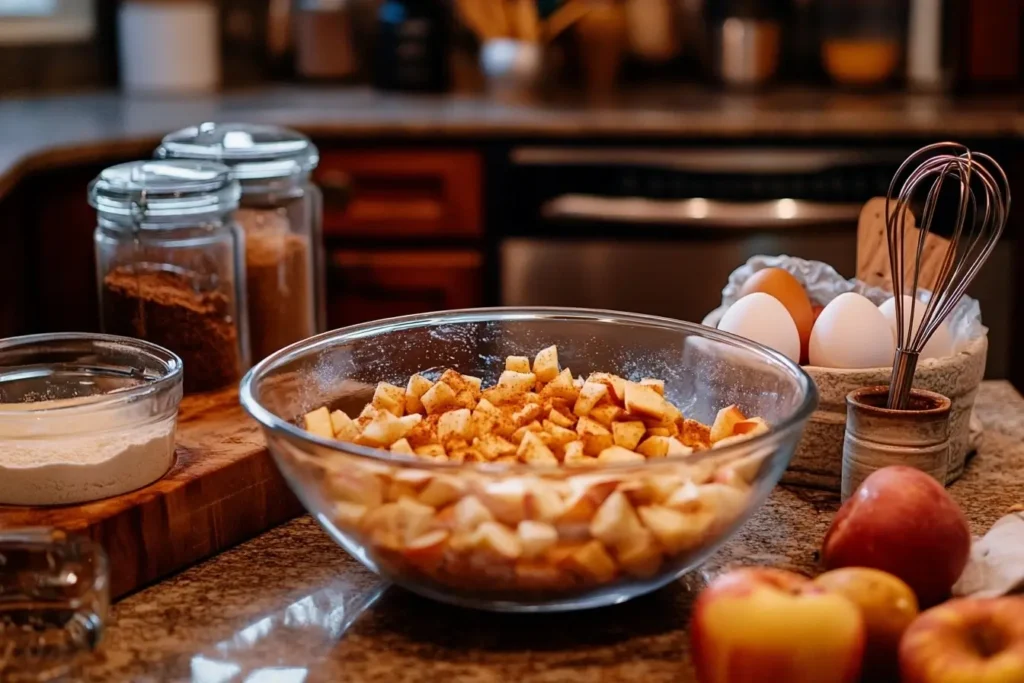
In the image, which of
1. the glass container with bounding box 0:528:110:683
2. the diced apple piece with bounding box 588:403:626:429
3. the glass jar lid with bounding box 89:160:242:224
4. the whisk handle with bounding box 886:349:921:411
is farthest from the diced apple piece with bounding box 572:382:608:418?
the glass jar lid with bounding box 89:160:242:224

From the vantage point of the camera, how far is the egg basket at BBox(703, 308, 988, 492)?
1.02m

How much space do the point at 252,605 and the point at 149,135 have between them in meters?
1.65

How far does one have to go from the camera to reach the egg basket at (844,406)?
1.02 m

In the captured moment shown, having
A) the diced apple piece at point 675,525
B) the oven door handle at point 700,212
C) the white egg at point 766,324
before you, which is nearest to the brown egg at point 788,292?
the white egg at point 766,324

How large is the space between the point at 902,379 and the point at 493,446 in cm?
30

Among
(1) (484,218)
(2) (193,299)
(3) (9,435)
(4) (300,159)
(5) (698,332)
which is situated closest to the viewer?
(3) (9,435)

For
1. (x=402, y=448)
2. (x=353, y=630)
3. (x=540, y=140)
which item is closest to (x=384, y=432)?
(x=402, y=448)

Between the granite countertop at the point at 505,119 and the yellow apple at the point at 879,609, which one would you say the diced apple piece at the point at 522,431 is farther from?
the granite countertop at the point at 505,119

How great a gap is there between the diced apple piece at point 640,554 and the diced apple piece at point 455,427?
0.56 feet

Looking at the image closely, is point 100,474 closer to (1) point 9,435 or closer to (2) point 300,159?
(1) point 9,435

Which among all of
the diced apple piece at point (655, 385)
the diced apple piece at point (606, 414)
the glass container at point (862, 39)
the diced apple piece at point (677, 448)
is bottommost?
the diced apple piece at point (677, 448)

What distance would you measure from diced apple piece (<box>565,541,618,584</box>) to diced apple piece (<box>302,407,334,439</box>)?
0.73ft

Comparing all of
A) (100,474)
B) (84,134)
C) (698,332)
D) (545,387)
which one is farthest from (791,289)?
(84,134)

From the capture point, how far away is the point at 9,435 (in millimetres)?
916
